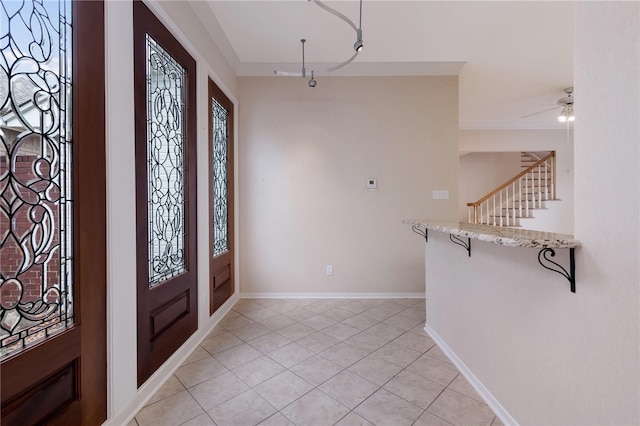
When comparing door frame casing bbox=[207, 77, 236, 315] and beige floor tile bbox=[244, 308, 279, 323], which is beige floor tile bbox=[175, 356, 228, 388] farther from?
beige floor tile bbox=[244, 308, 279, 323]

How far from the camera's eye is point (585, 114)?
1.02 metres

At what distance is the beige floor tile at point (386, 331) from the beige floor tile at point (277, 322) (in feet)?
2.69

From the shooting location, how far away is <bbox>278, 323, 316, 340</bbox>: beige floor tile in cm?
242

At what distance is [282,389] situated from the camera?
1.71 m

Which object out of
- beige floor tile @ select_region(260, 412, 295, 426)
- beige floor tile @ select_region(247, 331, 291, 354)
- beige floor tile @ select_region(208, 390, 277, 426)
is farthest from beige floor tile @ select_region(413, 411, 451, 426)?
beige floor tile @ select_region(247, 331, 291, 354)

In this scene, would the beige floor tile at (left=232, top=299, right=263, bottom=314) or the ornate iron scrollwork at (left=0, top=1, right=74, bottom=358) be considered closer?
the ornate iron scrollwork at (left=0, top=1, right=74, bottom=358)

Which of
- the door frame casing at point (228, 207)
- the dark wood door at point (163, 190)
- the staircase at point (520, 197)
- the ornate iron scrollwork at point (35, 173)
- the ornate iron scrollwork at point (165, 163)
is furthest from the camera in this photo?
the staircase at point (520, 197)

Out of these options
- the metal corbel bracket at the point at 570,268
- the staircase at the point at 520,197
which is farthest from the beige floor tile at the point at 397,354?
the staircase at the point at 520,197

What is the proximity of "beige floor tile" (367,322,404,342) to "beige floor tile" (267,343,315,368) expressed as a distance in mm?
687

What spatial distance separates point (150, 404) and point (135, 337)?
43cm

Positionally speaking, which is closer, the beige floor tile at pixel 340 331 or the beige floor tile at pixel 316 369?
the beige floor tile at pixel 316 369

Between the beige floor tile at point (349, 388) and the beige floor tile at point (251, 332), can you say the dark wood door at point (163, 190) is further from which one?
the beige floor tile at point (349, 388)

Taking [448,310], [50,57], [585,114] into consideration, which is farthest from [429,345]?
[50,57]

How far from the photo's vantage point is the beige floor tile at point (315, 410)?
4.79 feet
